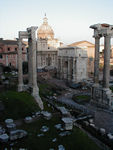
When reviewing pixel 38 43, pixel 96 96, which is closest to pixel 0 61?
pixel 38 43

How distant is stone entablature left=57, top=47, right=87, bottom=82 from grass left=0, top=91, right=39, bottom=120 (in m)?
19.1

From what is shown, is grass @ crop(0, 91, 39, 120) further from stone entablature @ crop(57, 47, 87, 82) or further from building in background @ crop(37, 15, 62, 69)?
building in background @ crop(37, 15, 62, 69)

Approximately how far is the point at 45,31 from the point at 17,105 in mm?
39610

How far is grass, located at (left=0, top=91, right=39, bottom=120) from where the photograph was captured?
45.5ft

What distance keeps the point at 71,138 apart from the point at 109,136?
2.87 metres

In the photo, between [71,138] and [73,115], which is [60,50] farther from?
[71,138]

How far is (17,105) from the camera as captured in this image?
14891 millimetres

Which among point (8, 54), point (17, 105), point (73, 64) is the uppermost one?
point (8, 54)

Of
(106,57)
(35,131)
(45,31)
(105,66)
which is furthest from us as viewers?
(45,31)

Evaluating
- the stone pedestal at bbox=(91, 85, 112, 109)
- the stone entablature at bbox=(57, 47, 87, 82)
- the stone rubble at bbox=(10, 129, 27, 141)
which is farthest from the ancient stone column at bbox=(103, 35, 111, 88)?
the stone entablature at bbox=(57, 47, 87, 82)

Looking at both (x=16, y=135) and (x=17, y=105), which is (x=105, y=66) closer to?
(x=17, y=105)

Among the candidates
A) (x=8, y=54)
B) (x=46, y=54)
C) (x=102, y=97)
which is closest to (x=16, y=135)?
(x=102, y=97)

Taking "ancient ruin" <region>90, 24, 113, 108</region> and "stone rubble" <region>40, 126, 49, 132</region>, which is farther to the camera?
"ancient ruin" <region>90, 24, 113, 108</region>

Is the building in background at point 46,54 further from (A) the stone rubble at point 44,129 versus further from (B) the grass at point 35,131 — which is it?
(A) the stone rubble at point 44,129
